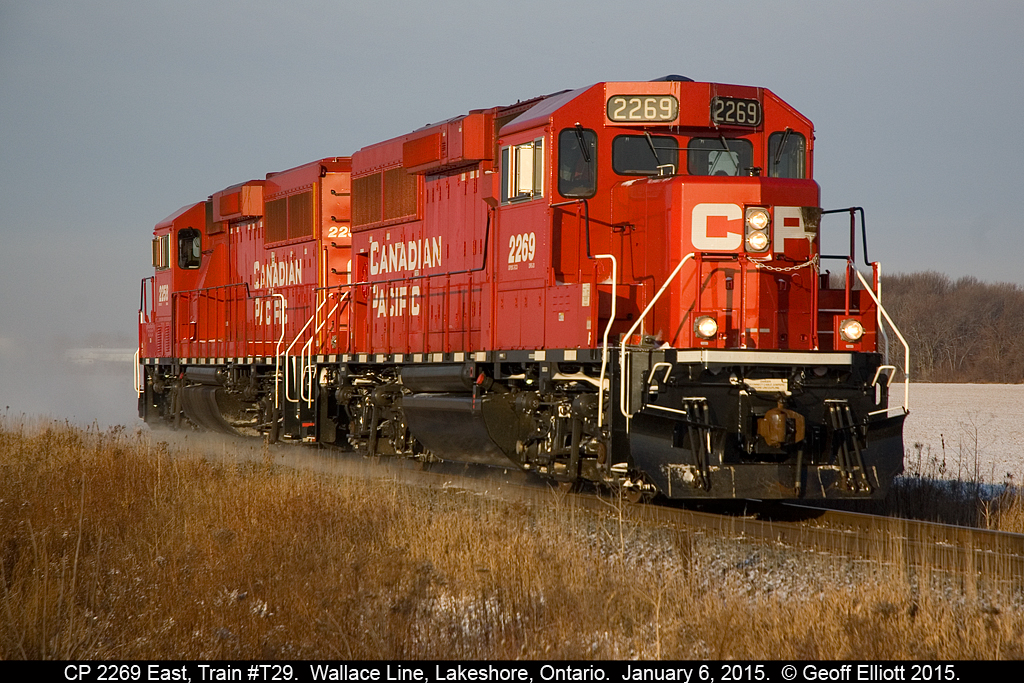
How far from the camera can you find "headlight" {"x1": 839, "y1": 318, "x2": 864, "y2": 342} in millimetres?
9133

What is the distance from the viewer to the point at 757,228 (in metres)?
9.19

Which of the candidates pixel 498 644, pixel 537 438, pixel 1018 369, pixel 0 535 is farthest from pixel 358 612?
pixel 1018 369

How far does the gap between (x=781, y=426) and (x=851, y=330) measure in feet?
4.08

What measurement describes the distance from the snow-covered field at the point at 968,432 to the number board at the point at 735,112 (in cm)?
438

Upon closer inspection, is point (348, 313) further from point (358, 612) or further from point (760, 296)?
point (358, 612)

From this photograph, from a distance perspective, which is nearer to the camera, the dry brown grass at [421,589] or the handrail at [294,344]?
the dry brown grass at [421,589]

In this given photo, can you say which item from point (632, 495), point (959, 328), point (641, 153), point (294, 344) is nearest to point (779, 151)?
point (641, 153)

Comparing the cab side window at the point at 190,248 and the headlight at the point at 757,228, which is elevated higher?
the cab side window at the point at 190,248

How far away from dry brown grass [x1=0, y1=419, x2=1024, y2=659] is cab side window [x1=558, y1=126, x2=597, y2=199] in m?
3.00

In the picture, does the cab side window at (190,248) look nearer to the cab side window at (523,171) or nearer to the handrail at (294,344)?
the handrail at (294,344)

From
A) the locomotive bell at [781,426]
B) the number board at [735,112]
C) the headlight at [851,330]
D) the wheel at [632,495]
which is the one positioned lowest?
the wheel at [632,495]

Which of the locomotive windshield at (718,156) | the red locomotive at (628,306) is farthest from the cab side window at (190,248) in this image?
the locomotive windshield at (718,156)

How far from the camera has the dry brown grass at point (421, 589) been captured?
220 inches
